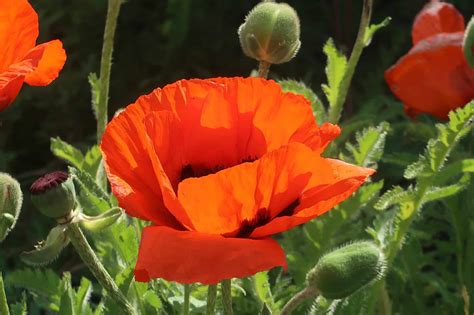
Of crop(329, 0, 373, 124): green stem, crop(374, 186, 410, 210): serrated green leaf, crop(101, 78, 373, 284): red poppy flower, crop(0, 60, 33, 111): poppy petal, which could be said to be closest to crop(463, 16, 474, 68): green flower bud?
crop(329, 0, 373, 124): green stem

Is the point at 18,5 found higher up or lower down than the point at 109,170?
higher up

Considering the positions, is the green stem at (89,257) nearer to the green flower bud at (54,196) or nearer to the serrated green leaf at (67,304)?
the green flower bud at (54,196)

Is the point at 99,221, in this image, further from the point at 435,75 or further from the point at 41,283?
the point at 435,75

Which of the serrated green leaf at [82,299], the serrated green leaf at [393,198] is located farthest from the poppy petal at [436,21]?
the serrated green leaf at [82,299]

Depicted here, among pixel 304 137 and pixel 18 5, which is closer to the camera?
pixel 304 137

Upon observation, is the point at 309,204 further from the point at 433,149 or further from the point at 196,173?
the point at 433,149

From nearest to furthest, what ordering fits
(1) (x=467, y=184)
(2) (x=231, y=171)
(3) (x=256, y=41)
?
(2) (x=231, y=171) → (3) (x=256, y=41) → (1) (x=467, y=184)

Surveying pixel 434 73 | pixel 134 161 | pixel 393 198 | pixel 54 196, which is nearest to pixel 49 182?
pixel 54 196

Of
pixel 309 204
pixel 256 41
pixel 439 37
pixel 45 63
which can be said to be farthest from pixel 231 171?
pixel 439 37
